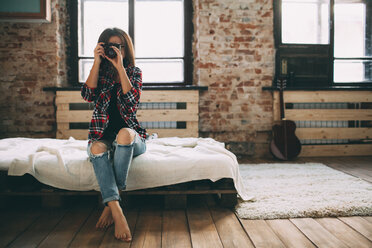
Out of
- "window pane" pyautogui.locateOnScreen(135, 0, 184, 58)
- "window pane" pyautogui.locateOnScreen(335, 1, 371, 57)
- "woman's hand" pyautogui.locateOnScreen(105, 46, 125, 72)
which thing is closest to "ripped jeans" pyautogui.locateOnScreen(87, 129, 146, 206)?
"woman's hand" pyautogui.locateOnScreen(105, 46, 125, 72)

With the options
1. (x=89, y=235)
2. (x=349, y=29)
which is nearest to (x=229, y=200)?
(x=89, y=235)

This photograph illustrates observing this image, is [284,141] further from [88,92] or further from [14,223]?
[14,223]

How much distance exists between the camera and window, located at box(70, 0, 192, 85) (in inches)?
141

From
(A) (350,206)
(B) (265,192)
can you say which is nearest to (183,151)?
(B) (265,192)

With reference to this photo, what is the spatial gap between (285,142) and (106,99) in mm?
2328

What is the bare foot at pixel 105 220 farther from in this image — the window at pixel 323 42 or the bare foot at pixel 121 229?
the window at pixel 323 42

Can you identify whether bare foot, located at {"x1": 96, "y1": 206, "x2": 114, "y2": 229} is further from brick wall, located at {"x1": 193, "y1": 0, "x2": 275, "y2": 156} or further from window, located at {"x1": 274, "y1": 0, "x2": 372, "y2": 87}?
window, located at {"x1": 274, "y1": 0, "x2": 372, "y2": 87}

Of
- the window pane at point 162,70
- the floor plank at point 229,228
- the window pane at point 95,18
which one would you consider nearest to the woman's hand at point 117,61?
the floor plank at point 229,228

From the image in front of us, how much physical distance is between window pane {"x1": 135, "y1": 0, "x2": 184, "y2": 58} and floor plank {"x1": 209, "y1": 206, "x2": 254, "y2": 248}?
243cm

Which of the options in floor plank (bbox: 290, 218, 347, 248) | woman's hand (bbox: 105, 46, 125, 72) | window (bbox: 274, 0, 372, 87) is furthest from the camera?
window (bbox: 274, 0, 372, 87)

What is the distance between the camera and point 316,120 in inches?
137

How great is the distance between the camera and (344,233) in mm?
1368

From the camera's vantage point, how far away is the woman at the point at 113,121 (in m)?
1.39

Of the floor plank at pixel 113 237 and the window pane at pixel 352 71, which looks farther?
the window pane at pixel 352 71
